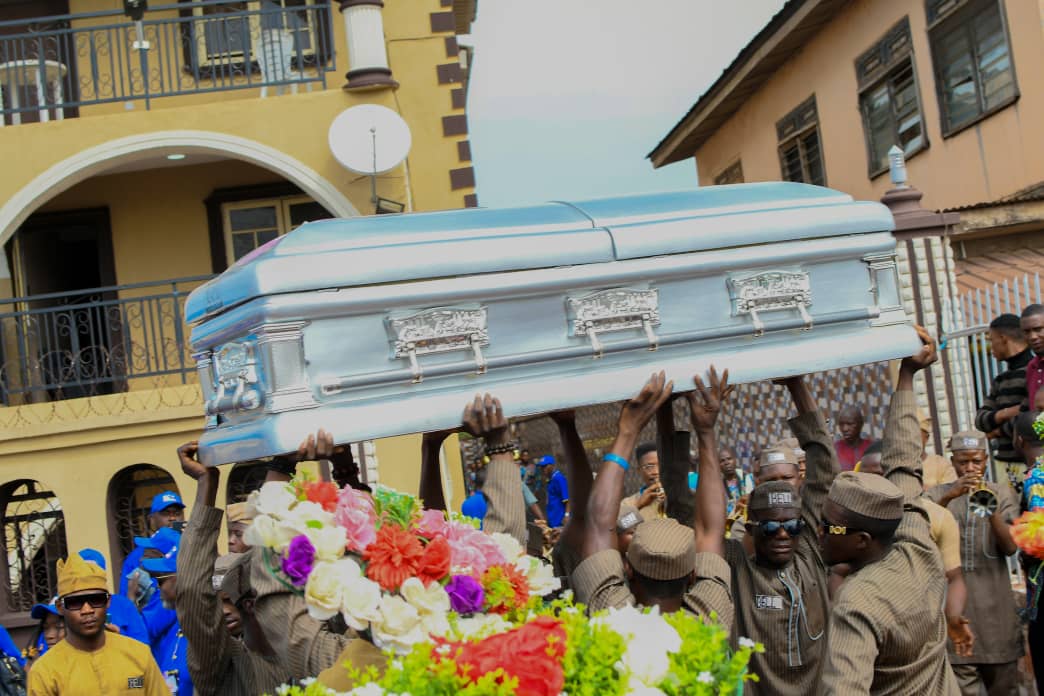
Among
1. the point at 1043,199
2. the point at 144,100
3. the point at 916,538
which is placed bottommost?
the point at 916,538

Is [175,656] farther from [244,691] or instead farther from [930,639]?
[930,639]

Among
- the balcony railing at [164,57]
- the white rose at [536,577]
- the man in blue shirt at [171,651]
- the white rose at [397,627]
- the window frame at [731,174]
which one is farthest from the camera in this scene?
the window frame at [731,174]

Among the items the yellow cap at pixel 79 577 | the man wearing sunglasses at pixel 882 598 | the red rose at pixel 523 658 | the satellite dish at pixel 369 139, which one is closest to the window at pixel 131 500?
the satellite dish at pixel 369 139

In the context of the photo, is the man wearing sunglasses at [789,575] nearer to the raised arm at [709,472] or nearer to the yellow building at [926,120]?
the raised arm at [709,472]

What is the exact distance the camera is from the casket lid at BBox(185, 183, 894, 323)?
12.5 ft

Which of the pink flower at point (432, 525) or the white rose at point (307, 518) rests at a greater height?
the white rose at point (307, 518)

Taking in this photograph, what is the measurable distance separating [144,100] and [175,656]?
25.8 feet

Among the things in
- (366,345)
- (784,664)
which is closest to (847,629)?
(784,664)

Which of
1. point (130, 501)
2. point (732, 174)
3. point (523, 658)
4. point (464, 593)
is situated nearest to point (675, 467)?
point (464, 593)

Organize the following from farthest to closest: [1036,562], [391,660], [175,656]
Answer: [175,656] → [1036,562] → [391,660]

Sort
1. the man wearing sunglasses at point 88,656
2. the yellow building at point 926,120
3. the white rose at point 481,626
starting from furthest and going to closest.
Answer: the yellow building at point 926,120, the man wearing sunglasses at point 88,656, the white rose at point 481,626

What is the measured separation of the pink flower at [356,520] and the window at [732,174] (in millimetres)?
18099

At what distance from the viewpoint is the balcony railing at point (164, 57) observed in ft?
40.4

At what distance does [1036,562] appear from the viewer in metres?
5.75
